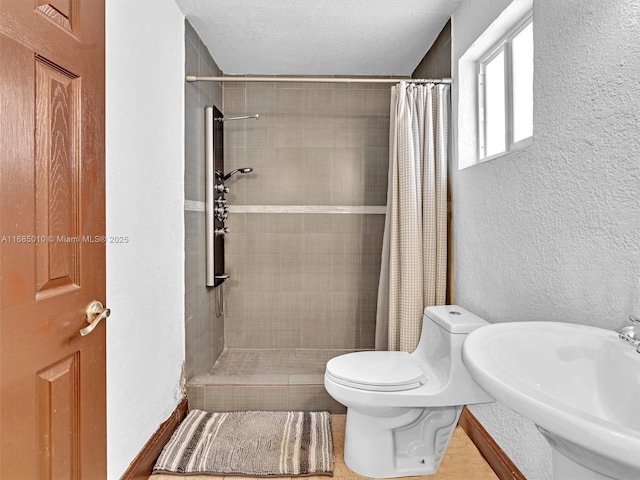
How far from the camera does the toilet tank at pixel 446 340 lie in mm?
1846

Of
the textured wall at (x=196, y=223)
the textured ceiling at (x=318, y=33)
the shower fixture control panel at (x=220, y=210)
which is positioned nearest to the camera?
the textured ceiling at (x=318, y=33)

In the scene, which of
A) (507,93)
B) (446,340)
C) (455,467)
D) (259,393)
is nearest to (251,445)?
(259,393)

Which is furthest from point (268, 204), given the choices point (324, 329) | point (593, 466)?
point (593, 466)

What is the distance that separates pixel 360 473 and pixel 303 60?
→ 8.61ft

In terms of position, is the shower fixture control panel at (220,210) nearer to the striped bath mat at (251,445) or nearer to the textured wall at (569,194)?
the striped bath mat at (251,445)

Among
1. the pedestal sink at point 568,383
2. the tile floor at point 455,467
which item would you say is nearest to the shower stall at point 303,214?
the tile floor at point 455,467

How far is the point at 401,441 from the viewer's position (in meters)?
1.91

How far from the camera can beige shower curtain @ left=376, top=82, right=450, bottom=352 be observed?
2367 millimetres

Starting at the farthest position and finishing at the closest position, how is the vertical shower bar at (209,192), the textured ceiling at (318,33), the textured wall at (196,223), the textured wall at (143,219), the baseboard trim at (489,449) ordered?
the vertical shower bar at (209,192) → the textured wall at (196,223) → the textured ceiling at (318,33) → the baseboard trim at (489,449) → the textured wall at (143,219)

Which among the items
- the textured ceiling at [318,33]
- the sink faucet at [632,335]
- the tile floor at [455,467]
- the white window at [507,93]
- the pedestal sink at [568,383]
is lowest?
the tile floor at [455,467]

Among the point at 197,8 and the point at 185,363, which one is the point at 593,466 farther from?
the point at 197,8

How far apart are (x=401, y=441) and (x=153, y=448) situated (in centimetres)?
114

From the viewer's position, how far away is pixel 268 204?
129 inches

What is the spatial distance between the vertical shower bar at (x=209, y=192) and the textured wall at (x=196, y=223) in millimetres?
32
